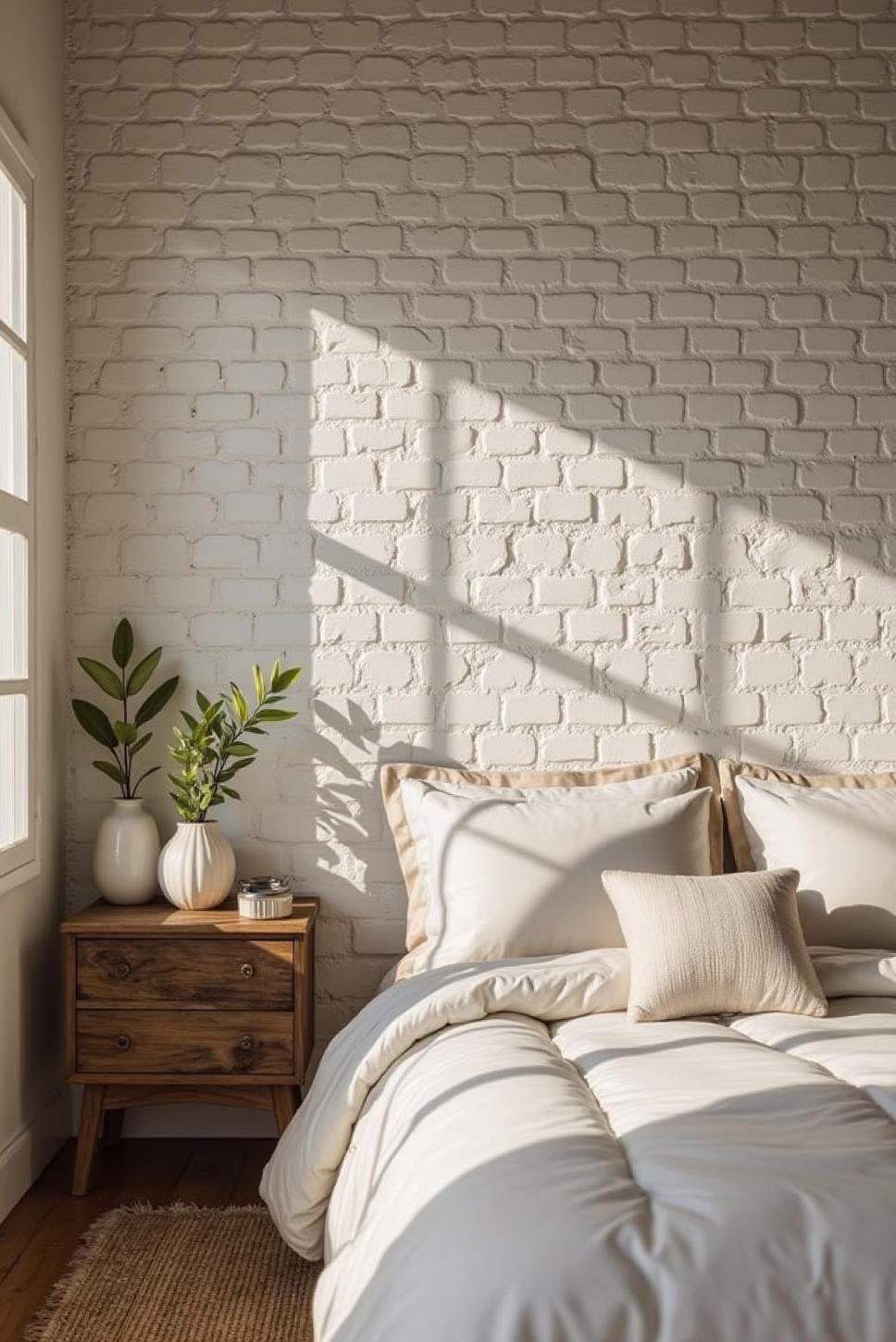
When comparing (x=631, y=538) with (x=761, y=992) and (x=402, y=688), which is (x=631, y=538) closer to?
(x=402, y=688)

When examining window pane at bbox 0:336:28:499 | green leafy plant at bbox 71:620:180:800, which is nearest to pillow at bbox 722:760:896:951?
green leafy plant at bbox 71:620:180:800

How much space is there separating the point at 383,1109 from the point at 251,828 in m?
1.29

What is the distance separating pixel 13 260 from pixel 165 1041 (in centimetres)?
185

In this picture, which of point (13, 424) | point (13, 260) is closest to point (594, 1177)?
point (13, 424)

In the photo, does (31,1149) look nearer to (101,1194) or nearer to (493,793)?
(101,1194)

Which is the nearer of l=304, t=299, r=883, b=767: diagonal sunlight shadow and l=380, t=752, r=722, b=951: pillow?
l=380, t=752, r=722, b=951: pillow

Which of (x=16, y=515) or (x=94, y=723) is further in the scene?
(x=94, y=723)

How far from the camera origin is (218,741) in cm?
333

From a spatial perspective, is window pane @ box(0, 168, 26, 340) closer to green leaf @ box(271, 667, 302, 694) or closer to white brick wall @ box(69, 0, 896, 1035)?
white brick wall @ box(69, 0, 896, 1035)

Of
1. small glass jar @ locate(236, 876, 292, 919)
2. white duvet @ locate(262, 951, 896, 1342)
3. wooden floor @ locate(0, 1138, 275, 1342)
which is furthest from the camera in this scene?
small glass jar @ locate(236, 876, 292, 919)

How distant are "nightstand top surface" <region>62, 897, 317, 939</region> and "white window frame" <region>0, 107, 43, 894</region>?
7.3 inches

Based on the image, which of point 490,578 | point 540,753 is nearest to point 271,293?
point 490,578

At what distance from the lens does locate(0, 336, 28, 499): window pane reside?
2.89 m

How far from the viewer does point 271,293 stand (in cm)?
333
